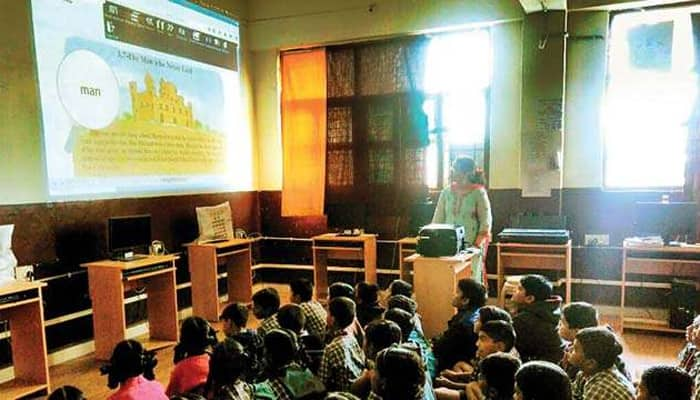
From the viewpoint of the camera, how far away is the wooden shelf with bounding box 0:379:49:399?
10.4 feet

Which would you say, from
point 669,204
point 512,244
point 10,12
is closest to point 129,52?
point 10,12

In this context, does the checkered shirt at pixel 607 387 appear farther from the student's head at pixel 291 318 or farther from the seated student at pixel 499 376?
the student's head at pixel 291 318

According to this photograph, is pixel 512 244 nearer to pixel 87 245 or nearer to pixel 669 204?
pixel 669 204

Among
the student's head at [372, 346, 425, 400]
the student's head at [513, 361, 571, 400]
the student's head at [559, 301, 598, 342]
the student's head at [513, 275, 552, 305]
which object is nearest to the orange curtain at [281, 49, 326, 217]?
the student's head at [513, 275, 552, 305]

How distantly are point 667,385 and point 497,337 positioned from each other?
2.16 ft

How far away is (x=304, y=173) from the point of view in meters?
5.95

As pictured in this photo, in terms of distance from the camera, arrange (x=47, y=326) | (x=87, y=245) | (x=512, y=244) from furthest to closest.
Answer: (x=512, y=244) → (x=87, y=245) → (x=47, y=326)

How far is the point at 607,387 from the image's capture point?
1.84 meters

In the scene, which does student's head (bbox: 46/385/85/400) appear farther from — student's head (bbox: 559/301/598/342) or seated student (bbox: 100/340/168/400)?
student's head (bbox: 559/301/598/342)

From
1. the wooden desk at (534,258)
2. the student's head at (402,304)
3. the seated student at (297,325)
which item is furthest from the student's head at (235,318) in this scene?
the wooden desk at (534,258)

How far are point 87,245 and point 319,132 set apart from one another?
2753 mm

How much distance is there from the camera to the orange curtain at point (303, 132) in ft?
19.2

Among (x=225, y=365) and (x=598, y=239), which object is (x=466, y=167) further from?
(x=225, y=365)

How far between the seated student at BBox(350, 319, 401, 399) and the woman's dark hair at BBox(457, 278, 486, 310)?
73 cm
